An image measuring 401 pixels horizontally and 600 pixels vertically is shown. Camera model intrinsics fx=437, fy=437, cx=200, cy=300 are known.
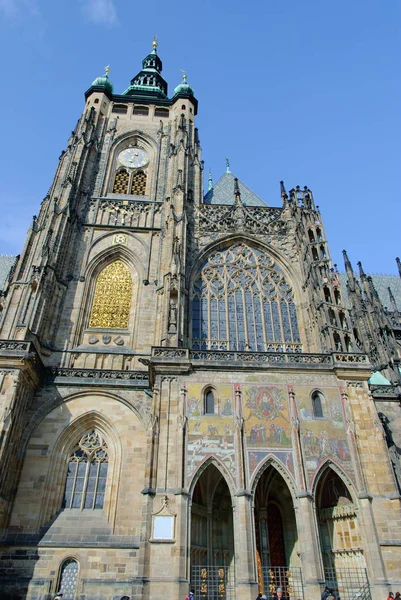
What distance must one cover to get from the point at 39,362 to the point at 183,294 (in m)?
5.64

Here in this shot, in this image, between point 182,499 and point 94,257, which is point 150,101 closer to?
point 94,257

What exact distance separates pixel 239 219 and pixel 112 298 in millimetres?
7255

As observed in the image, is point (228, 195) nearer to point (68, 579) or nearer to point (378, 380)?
point (378, 380)

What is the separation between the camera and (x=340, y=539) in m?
12.8

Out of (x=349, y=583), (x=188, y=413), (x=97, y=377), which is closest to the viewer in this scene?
(x=349, y=583)

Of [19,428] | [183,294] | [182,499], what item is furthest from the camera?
[183,294]

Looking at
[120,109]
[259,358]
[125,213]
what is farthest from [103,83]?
[259,358]

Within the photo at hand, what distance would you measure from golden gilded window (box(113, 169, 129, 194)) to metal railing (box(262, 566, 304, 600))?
17.8 metres

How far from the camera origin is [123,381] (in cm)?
1554

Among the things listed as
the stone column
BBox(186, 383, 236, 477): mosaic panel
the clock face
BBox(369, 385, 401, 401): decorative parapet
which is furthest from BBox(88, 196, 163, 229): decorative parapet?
the stone column

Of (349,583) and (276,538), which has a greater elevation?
(276,538)

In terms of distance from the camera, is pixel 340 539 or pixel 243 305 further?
pixel 243 305

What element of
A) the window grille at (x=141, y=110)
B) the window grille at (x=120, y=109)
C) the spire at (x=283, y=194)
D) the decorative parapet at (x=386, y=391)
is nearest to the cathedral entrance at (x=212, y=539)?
the decorative parapet at (x=386, y=391)

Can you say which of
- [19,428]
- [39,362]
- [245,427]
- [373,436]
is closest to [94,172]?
[39,362]
